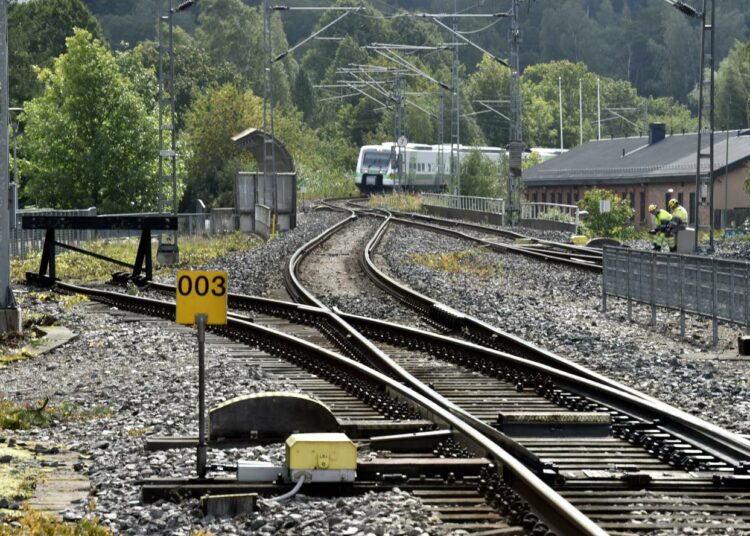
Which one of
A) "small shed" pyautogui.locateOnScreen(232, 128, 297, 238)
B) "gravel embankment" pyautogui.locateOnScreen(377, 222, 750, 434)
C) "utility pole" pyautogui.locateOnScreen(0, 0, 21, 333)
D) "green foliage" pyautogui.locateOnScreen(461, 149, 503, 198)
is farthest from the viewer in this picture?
"green foliage" pyautogui.locateOnScreen(461, 149, 503, 198)

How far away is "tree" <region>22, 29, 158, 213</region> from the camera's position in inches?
2655

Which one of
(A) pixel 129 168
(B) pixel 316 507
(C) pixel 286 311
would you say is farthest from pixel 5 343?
(A) pixel 129 168

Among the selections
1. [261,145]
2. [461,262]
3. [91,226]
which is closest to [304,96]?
[261,145]

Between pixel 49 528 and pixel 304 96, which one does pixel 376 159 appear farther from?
pixel 49 528

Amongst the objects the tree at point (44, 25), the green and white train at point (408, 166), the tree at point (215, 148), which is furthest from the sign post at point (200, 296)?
the tree at point (44, 25)

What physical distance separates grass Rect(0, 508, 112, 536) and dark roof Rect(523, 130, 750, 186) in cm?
6774

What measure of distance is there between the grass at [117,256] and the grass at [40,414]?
1744 cm

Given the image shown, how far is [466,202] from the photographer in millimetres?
71000

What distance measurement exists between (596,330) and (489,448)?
1059cm

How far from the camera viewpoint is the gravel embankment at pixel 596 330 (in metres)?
13.5

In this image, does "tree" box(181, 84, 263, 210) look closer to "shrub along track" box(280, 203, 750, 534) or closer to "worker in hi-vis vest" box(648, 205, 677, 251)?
"worker in hi-vis vest" box(648, 205, 677, 251)

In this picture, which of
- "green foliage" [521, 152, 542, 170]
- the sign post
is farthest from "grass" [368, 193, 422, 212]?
the sign post

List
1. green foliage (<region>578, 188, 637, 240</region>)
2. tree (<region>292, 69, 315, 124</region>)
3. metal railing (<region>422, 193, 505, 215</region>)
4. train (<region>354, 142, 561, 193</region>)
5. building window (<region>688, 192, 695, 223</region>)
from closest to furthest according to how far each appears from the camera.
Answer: green foliage (<region>578, 188, 637, 240</region>), metal railing (<region>422, 193, 505, 215</region>), building window (<region>688, 192, 695, 223</region>), train (<region>354, 142, 561, 193</region>), tree (<region>292, 69, 315, 124</region>)

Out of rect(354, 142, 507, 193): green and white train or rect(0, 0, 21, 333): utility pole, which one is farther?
rect(354, 142, 507, 193): green and white train
